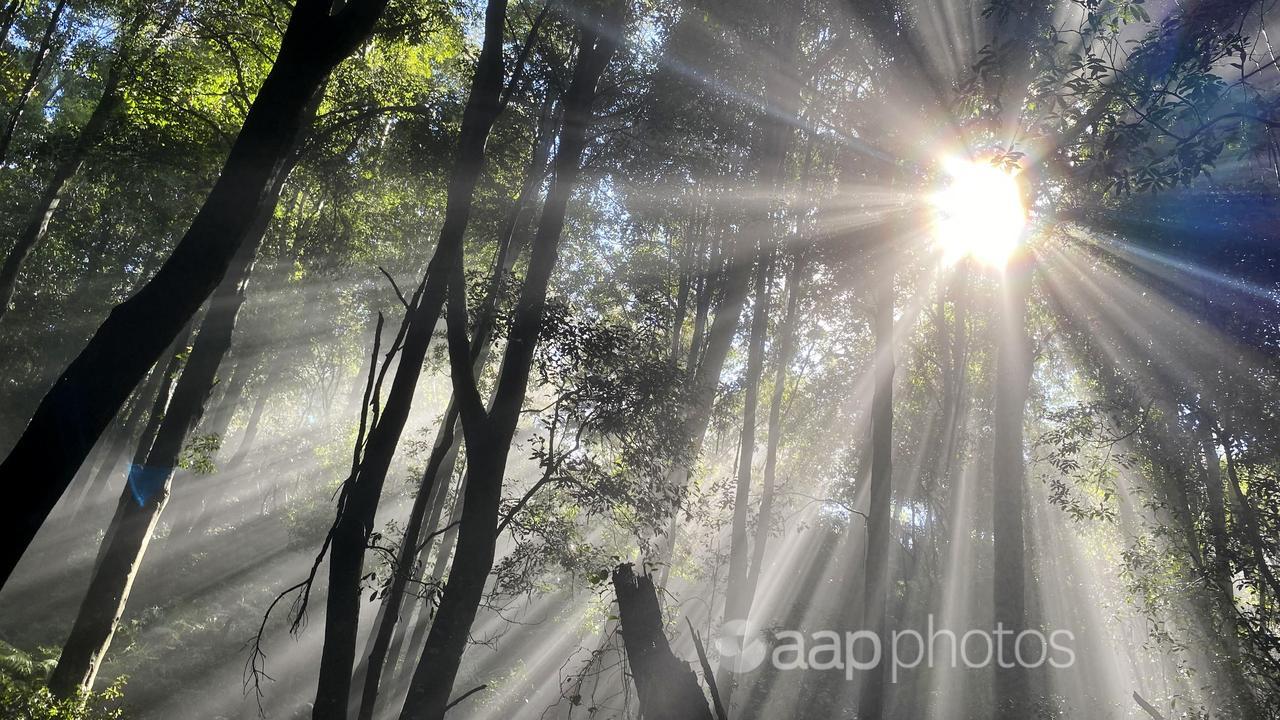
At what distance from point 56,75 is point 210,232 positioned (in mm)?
25432

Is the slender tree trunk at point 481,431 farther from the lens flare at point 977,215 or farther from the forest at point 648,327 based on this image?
the lens flare at point 977,215

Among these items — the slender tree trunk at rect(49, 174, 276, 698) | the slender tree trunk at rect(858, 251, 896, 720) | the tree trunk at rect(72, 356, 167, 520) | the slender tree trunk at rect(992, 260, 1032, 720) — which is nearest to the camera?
the slender tree trunk at rect(49, 174, 276, 698)

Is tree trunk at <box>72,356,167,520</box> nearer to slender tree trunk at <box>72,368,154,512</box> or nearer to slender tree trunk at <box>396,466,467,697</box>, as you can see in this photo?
slender tree trunk at <box>72,368,154,512</box>

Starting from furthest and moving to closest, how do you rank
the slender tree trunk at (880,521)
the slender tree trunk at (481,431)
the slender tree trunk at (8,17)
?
1. the slender tree trunk at (8,17)
2. the slender tree trunk at (880,521)
3. the slender tree trunk at (481,431)

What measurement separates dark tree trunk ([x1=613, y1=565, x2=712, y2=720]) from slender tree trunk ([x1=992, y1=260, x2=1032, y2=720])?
9668 mm

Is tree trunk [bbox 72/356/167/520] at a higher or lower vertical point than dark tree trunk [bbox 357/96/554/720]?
lower

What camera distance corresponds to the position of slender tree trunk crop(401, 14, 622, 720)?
18.3ft

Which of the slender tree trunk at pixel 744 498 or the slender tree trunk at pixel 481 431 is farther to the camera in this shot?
the slender tree trunk at pixel 744 498

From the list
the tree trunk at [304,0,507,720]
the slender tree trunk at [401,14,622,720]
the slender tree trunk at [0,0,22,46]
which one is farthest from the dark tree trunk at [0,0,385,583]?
the slender tree trunk at [0,0,22,46]

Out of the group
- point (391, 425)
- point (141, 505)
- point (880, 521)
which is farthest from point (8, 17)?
point (880, 521)

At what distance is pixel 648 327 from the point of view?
9.91 m

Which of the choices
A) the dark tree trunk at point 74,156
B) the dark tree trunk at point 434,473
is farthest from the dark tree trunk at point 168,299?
the dark tree trunk at point 74,156

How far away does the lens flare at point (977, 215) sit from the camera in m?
8.98

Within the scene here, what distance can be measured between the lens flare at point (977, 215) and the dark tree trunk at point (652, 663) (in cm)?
604
